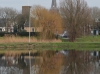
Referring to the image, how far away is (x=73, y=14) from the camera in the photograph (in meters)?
54.4

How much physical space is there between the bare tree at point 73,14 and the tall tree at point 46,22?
1.68m

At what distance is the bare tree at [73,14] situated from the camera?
53875 mm

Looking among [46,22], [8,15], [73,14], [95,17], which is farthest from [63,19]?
[95,17]

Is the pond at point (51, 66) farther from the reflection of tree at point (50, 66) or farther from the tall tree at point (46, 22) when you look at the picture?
the tall tree at point (46, 22)

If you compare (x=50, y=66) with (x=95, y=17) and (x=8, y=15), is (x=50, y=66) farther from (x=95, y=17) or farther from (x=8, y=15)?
Result: (x=95, y=17)

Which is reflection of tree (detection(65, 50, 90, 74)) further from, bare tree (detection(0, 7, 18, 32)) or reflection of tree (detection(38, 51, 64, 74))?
bare tree (detection(0, 7, 18, 32))

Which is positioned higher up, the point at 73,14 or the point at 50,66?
the point at 73,14

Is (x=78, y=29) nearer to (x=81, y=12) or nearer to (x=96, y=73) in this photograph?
(x=81, y=12)

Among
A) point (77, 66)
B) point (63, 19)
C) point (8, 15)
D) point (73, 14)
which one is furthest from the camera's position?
point (8, 15)

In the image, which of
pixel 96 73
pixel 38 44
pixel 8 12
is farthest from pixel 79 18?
pixel 96 73

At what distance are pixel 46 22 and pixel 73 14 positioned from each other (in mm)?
5280

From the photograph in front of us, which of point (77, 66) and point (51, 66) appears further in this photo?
point (51, 66)

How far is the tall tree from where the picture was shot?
53.5 metres

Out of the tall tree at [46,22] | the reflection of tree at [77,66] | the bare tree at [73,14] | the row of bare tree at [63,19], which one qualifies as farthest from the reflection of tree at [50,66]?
the bare tree at [73,14]
